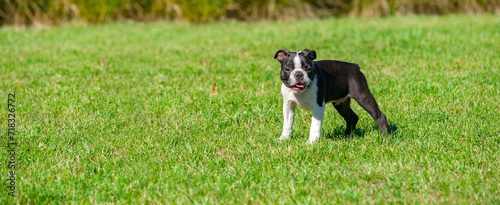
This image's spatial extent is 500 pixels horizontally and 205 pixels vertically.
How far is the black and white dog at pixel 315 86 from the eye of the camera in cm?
491

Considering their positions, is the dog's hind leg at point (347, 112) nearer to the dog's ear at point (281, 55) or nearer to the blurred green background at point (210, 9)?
the dog's ear at point (281, 55)

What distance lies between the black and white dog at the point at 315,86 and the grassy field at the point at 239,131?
0.25m

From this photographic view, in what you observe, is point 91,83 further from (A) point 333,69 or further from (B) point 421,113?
(B) point 421,113

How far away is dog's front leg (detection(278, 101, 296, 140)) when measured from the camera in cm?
534

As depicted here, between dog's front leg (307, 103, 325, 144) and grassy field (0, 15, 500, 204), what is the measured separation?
0.07m

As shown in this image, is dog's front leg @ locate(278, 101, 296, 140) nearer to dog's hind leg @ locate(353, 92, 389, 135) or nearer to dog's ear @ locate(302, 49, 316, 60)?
dog's ear @ locate(302, 49, 316, 60)

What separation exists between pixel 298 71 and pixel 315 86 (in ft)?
1.08

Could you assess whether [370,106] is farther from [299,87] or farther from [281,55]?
[281,55]

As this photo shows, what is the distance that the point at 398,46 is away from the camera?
440 inches

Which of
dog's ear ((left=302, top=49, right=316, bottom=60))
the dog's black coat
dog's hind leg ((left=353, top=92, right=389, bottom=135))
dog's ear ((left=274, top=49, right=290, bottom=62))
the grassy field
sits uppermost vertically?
dog's ear ((left=302, top=49, right=316, bottom=60))

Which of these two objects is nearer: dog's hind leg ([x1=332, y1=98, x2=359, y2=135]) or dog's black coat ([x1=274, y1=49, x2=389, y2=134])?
dog's black coat ([x1=274, y1=49, x2=389, y2=134])

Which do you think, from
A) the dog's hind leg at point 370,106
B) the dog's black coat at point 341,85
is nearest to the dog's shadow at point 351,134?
the dog's hind leg at point 370,106

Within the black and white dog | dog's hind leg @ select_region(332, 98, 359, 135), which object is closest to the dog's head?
the black and white dog

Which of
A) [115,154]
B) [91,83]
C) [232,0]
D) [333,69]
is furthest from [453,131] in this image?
[232,0]
